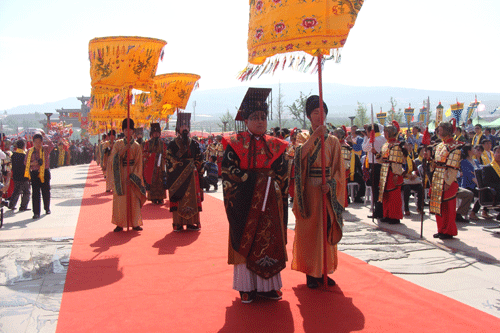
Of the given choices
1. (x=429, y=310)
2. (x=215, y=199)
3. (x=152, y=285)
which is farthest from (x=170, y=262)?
(x=215, y=199)

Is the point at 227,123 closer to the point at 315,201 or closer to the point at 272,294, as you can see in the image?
the point at 315,201

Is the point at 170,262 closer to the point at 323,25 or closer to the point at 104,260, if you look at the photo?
the point at 104,260

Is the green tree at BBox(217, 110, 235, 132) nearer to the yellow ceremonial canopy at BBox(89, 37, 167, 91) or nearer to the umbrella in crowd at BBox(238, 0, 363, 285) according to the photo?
the yellow ceremonial canopy at BBox(89, 37, 167, 91)

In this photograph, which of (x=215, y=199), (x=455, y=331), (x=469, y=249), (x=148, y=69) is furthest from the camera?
(x=215, y=199)

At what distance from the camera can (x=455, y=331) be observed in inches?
136

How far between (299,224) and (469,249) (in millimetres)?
2911

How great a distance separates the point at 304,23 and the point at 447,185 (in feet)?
12.4

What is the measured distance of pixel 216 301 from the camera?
165 inches

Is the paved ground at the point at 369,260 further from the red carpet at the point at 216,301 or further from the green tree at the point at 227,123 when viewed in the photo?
the green tree at the point at 227,123

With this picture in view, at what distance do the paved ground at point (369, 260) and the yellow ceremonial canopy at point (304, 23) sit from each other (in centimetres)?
270

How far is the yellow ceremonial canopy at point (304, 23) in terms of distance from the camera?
416 cm

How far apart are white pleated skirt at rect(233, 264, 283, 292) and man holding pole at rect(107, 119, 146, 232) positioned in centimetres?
376

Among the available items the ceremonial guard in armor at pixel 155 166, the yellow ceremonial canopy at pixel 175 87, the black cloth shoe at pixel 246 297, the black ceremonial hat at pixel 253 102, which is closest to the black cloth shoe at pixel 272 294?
the black cloth shoe at pixel 246 297

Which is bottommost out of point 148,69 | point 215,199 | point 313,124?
point 215,199
